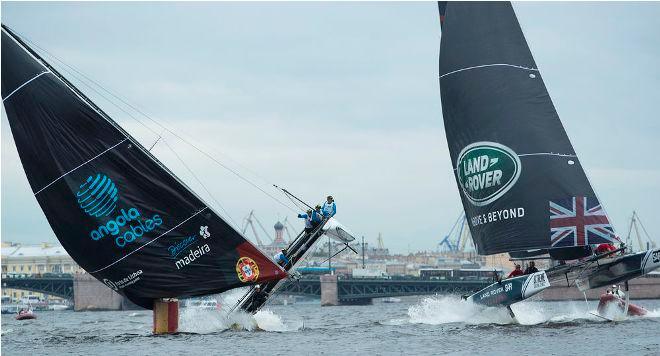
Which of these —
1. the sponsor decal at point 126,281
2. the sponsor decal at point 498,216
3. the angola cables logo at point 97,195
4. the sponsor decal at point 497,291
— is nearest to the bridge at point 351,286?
the sponsor decal at point 498,216

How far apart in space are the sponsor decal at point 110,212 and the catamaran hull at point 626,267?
14077 millimetres

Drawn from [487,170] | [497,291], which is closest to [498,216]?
[487,170]

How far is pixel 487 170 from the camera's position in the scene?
116 feet

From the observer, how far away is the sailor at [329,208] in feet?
104

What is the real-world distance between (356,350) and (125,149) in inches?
310

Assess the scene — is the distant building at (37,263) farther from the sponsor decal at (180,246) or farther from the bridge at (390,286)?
the sponsor decal at (180,246)

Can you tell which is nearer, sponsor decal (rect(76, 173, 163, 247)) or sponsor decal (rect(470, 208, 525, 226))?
sponsor decal (rect(76, 173, 163, 247))

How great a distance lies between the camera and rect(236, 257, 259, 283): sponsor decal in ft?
96.2

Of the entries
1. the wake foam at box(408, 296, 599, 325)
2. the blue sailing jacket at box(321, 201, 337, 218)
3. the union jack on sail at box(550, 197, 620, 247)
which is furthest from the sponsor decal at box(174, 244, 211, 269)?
the union jack on sail at box(550, 197, 620, 247)

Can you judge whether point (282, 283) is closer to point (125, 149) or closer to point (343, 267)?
point (125, 149)

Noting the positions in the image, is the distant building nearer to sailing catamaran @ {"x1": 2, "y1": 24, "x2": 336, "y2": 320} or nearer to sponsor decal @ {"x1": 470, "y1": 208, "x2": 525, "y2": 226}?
sponsor decal @ {"x1": 470, "y1": 208, "x2": 525, "y2": 226}

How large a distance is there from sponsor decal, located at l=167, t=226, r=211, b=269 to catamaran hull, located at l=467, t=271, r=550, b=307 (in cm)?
986

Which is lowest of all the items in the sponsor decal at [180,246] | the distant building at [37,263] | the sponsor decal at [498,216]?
the sponsor decal at [180,246]

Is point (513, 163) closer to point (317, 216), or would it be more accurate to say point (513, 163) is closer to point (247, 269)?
point (317, 216)
